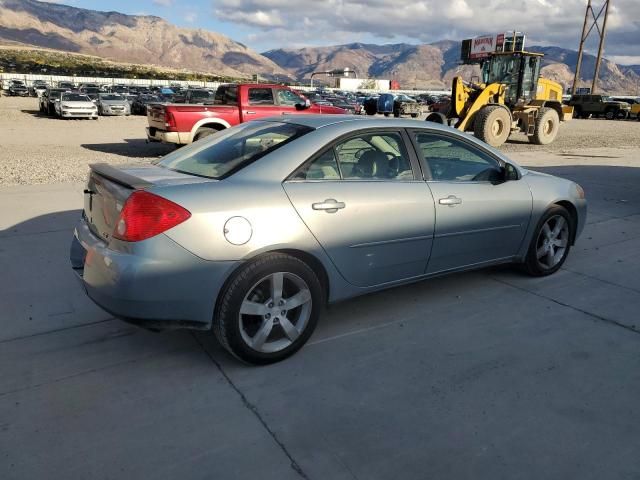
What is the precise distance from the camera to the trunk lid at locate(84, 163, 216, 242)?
→ 301 cm

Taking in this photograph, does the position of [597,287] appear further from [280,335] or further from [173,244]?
[173,244]

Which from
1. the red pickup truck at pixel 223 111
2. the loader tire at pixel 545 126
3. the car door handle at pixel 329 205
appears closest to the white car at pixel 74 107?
the red pickup truck at pixel 223 111

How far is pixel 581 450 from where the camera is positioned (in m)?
2.52

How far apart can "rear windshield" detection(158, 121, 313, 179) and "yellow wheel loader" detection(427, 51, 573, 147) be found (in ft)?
43.7

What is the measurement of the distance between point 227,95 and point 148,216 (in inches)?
425

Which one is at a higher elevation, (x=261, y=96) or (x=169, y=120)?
(x=261, y=96)

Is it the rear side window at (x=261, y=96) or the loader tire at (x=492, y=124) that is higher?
the rear side window at (x=261, y=96)

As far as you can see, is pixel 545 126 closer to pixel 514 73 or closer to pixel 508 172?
pixel 514 73

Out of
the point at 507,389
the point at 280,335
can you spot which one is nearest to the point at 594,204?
the point at 507,389

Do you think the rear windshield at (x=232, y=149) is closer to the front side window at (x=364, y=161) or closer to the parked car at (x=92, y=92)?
the front side window at (x=364, y=161)

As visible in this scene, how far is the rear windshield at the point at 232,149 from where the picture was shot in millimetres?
3362

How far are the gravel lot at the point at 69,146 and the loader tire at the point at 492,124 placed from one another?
1.81 feet

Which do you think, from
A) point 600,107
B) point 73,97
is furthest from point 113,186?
point 600,107

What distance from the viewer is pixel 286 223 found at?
3.08 m
